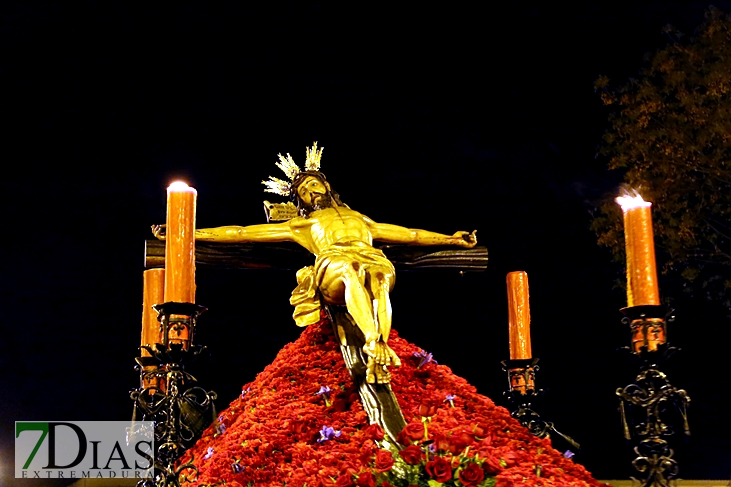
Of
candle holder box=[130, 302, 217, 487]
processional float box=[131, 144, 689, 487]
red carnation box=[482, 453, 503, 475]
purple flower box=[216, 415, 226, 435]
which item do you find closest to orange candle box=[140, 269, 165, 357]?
processional float box=[131, 144, 689, 487]

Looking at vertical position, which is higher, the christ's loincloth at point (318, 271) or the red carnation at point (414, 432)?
the christ's loincloth at point (318, 271)

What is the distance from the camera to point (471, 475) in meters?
3.24

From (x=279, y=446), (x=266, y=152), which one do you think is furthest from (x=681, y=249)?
(x=279, y=446)

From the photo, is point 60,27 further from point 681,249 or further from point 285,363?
point 681,249

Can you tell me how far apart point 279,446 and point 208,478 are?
0.36 metres

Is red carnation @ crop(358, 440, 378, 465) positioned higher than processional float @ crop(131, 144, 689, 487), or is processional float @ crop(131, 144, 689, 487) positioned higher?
processional float @ crop(131, 144, 689, 487)

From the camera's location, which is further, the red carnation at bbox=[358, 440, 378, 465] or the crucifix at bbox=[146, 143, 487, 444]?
the crucifix at bbox=[146, 143, 487, 444]

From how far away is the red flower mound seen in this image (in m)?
3.47

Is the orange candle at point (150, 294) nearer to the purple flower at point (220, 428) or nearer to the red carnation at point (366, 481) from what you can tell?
the purple flower at point (220, 428)

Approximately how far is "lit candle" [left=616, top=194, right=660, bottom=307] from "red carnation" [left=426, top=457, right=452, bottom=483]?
44.8 inches

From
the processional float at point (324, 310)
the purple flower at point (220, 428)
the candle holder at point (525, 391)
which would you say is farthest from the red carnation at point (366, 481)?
the candle holder at point (525, 391)

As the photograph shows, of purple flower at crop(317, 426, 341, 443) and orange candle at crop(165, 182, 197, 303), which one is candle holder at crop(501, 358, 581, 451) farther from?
orange candle at crop(165, 182, 197, 303)

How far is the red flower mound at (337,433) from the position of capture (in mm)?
3474

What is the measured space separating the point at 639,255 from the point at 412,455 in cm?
138
